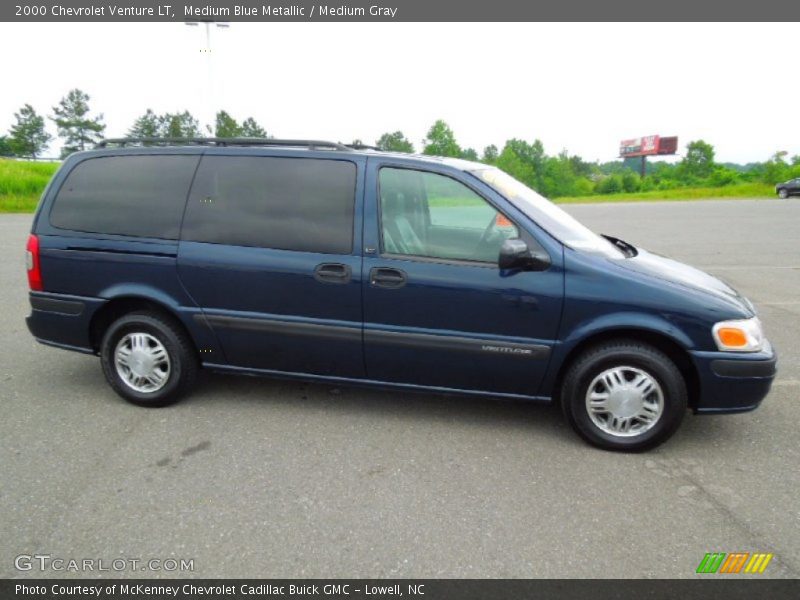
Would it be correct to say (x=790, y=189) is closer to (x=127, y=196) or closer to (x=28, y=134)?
(x=127, y=196)

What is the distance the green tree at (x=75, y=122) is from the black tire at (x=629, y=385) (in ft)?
221

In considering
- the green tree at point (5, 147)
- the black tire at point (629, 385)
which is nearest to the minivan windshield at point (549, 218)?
the black tire at point (629, 385)

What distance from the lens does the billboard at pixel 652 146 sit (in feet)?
305

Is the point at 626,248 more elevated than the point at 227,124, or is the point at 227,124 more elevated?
the point at 227,124

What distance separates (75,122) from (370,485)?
69.2 metres

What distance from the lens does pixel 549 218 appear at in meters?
3.47

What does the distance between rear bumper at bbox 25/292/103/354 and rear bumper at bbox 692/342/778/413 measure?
386 cm

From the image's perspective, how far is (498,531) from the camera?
8.04 ft

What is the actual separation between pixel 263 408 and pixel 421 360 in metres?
1.21

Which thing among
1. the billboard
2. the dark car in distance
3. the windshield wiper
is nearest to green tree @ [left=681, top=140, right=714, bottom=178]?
the billboard

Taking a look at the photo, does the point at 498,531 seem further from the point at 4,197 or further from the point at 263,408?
the point at 4,197

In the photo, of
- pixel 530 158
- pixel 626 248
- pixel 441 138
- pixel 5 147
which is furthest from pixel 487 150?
pixel 626 248

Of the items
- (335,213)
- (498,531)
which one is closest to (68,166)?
(335,213)
